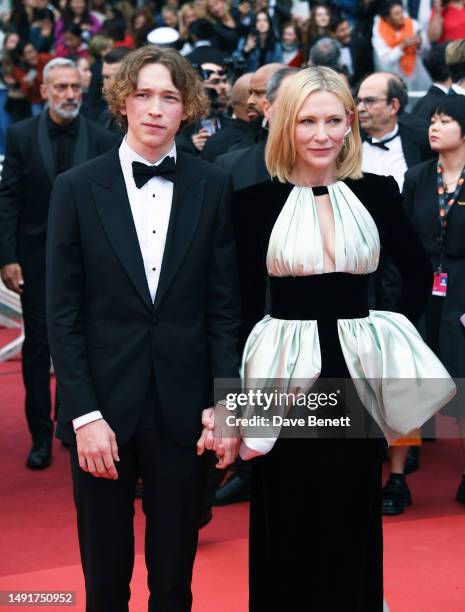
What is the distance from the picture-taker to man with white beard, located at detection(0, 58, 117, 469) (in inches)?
241

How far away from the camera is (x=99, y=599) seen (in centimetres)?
324

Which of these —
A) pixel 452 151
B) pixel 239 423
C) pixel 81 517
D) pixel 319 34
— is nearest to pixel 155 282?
pixel 239 423

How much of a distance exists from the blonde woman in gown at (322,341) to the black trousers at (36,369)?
3.06 m

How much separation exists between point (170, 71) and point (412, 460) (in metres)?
3.63

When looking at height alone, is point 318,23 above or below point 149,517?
above

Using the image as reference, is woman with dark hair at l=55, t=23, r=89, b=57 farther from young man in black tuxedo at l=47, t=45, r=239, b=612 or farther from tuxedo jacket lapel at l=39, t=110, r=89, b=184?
young man in black tuxedo at l=47, t=45, r=239, b=612

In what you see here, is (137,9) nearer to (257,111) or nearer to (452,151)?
(257,111)

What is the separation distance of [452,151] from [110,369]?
9.67 ft

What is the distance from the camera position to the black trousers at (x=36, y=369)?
629 centimetres

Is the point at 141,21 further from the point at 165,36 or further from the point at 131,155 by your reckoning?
the point at 131,155

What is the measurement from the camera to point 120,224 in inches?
124

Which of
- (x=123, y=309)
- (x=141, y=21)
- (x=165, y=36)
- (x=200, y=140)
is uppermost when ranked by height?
(x=141, y=21)

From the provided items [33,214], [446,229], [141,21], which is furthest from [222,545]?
[141,21]

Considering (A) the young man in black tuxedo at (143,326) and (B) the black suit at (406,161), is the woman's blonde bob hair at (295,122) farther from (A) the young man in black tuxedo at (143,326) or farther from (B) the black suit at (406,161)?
(B) the black suit at (406,161)
